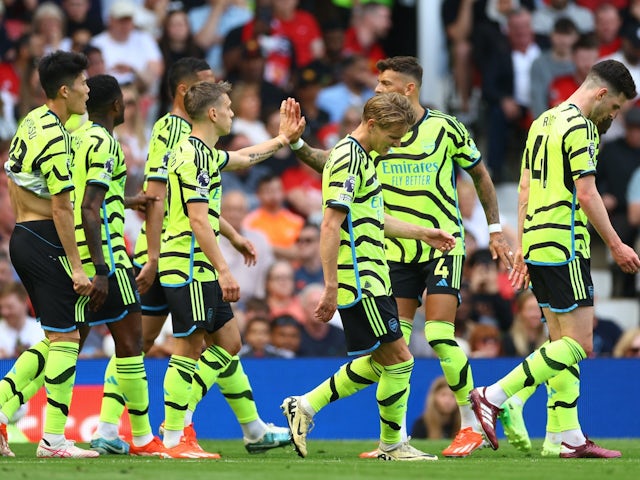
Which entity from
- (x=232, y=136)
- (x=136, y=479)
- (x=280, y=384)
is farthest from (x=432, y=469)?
(x=232, y=136)

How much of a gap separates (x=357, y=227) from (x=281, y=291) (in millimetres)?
5967

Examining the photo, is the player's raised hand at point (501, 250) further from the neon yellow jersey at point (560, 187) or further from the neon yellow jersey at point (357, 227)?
the neon yellow jersey at point (357, 227)

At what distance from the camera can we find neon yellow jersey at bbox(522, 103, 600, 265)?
948cm

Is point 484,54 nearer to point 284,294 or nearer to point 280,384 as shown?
point 284,294

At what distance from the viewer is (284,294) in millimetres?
15164

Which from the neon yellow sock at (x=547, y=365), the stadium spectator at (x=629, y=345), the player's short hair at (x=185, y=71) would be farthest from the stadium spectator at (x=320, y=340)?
the neon yellow sock at (x=547, y=365)

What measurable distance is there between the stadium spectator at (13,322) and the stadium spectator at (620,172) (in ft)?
22.9

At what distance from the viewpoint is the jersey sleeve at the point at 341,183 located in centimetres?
903

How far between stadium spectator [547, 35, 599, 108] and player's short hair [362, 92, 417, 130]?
9.05 m

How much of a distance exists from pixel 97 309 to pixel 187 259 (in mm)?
699

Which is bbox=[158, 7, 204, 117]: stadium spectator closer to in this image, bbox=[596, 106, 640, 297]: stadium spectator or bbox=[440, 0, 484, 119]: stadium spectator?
bbox=[440, 0, 484, 119]: stadium spectator

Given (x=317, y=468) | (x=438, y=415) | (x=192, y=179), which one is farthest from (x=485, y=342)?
(x=317, y=468)

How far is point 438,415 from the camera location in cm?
1341

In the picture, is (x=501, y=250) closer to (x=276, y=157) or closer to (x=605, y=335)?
(x=605, y=335)
